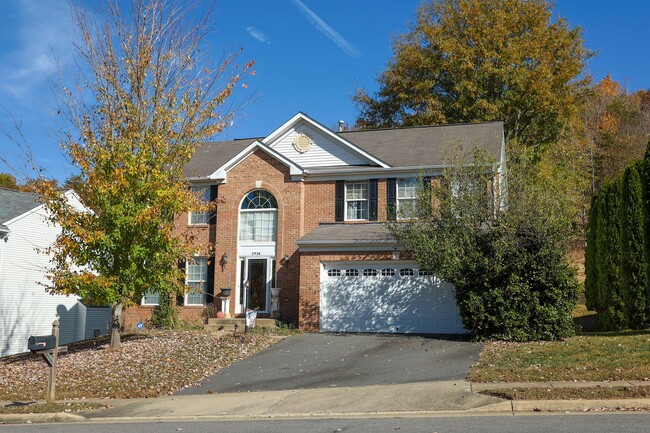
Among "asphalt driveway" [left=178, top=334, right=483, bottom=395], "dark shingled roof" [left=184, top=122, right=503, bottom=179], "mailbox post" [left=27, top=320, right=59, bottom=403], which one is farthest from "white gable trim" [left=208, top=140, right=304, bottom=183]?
"mailbox post" [left=27, top=320, right=59, bottom=403]

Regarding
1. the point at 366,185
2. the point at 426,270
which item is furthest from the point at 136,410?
the point at 366,185

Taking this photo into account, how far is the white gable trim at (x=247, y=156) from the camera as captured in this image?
75.9ft

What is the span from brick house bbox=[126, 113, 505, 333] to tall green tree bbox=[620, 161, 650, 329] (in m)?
4.01

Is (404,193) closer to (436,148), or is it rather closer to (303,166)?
(436,148)

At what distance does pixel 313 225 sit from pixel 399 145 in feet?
15.6

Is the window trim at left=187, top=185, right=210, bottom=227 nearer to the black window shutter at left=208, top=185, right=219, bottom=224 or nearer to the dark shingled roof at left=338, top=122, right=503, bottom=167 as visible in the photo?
the black window shutter at left=208, top=185, right=219, bottom=224

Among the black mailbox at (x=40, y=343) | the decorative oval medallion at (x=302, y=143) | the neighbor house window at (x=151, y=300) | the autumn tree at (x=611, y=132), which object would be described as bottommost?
the black mailbox at (x=40, y=343)

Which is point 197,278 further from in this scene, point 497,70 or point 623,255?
point 497,70

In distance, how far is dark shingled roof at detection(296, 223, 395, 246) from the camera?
67.2ft

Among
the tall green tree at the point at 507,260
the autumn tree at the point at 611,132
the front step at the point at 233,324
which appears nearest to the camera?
the tall green tree at the point at 507,260

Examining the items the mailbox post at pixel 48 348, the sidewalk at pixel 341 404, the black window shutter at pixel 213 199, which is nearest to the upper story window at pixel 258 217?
the black window shutter at pixel 213 199

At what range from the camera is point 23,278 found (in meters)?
25.8

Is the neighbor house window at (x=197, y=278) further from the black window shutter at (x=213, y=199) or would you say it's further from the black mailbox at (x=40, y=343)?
the black mailbox at (x=40, y=343)

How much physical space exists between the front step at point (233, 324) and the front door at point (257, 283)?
52.5 inches
